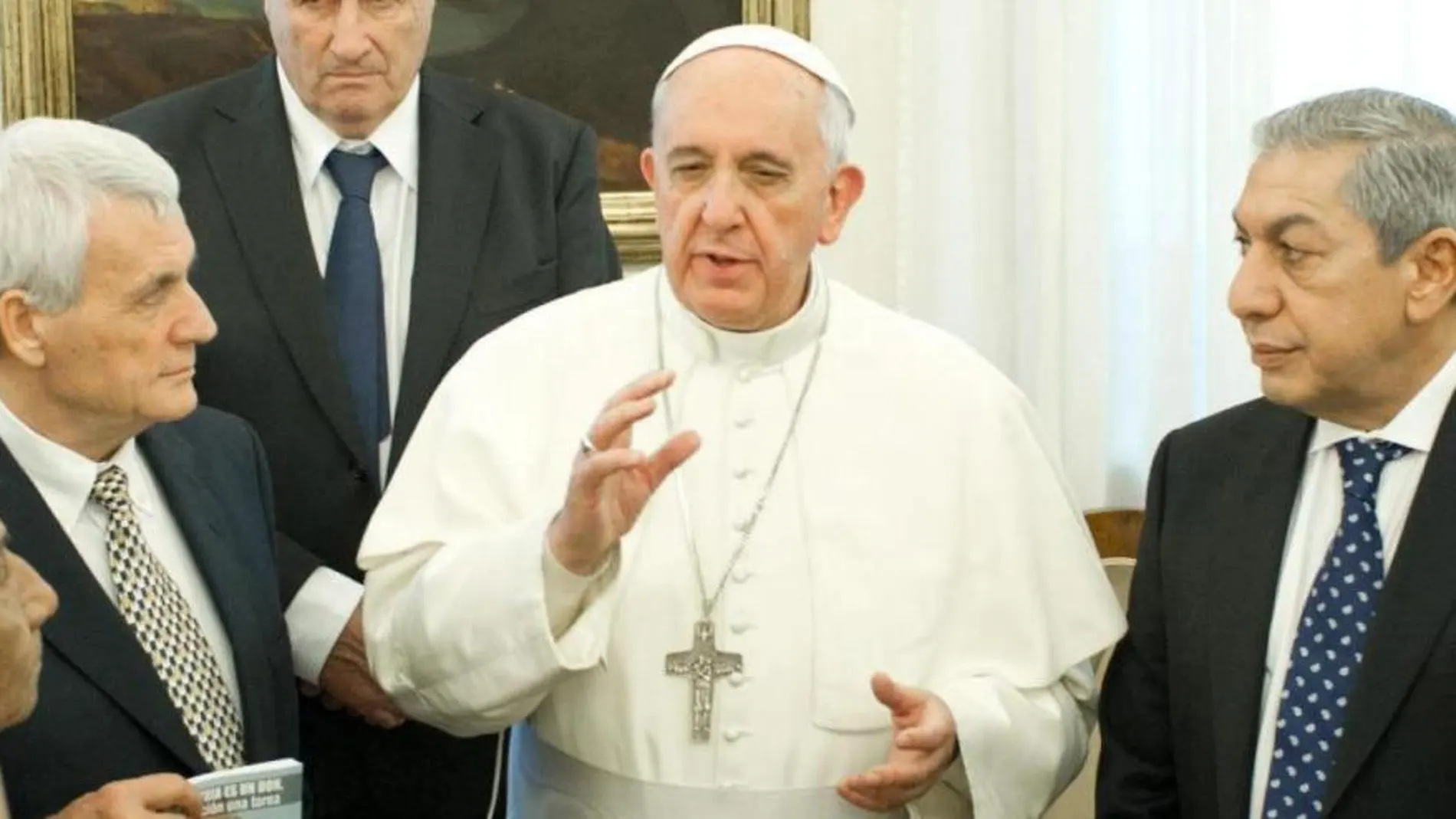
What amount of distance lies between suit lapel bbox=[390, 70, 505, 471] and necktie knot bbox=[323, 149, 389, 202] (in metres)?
0.09

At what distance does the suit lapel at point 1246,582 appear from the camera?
9.75 ft

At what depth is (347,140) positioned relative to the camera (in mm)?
3768

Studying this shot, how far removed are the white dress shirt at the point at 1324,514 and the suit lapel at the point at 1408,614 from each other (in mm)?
28

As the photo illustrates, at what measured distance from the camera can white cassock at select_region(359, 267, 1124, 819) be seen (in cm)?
300

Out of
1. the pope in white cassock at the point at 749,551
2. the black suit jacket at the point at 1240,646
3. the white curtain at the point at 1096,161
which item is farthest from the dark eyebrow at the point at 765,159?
the white curtain at the point at 1096,161

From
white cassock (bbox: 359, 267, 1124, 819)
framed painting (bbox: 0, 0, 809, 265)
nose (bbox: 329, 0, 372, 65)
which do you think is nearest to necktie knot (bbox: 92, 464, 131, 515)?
white cassock (bbox: 359, 267, 1124, 819)

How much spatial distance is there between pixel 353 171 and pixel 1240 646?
1.67 metres

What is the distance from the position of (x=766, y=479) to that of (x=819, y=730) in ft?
1.24

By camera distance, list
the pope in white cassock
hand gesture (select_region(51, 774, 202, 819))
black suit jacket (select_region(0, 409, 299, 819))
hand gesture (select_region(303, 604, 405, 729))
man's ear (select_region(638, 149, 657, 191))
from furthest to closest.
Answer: hand gesture (select_region(303, 604, 405, 729)) < man's ear (select_region(638, 149, 657, 191)) < the pope in white cassock < black suit jacket (select_region(0, 409, 299, 819)) < hand gesture (select_region(51, 774, 202, 819))

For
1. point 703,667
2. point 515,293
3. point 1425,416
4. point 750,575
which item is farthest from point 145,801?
point 1425,416

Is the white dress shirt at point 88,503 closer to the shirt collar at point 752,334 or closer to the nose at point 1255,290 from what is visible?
the shirt collar at point 752,334

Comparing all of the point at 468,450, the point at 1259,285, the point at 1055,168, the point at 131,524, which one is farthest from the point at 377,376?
the point at 1055,168

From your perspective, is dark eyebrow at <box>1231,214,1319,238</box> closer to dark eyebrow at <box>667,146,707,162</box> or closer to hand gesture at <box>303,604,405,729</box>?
dark eyebrow at <box>667,146,707,162</box>

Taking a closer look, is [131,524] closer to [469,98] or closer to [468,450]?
[468,450]
